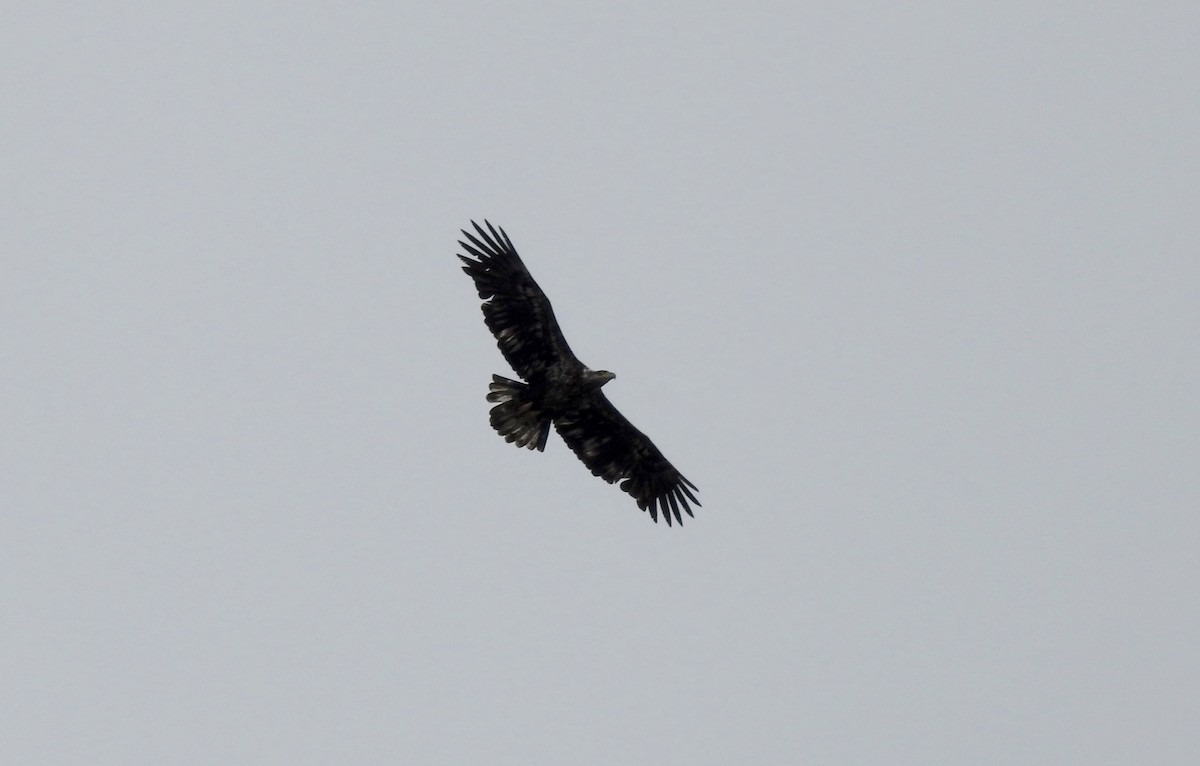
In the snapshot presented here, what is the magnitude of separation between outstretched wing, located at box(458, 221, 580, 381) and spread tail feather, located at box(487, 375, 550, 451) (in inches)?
33.4

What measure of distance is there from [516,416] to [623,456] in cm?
248

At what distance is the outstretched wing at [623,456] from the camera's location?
79.1 feet

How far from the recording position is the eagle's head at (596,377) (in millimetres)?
22719

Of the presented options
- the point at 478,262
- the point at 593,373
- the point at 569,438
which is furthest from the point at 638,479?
the point at 478,262

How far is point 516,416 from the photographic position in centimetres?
2355

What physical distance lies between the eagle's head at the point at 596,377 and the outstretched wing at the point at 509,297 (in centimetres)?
57

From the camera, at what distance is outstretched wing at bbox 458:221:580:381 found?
22438mm

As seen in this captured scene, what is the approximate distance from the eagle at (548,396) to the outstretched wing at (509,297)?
16 millimetres

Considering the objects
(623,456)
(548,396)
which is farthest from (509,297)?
(623,456)

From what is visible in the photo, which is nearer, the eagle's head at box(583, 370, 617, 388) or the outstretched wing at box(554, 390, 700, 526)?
the eagle's head at box(583, 370, 617, 388)

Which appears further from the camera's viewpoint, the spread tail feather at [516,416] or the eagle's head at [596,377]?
the spread tail feather at [516,416]

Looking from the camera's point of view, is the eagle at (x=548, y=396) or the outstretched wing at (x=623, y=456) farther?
the outstretched wing at (x=623, y=456)

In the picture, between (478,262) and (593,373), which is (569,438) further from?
(478,262)

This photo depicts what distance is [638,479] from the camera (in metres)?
25.4
